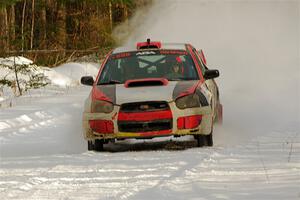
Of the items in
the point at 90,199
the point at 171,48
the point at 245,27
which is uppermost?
the point at 245,27

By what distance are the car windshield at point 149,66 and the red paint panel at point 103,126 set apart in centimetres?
101

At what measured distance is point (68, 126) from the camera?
1340cm

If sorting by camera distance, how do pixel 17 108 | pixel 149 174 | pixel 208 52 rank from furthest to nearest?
1. pixel 208 52
2. pixel 17 108
3. pixel 149 174

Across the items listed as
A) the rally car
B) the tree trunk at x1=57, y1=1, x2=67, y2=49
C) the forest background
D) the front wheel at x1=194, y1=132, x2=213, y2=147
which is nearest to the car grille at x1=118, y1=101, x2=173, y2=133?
the rally car

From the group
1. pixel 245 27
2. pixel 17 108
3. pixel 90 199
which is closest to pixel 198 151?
pixel 90 199

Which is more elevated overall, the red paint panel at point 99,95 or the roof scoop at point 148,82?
the roof scoop at point 148,82

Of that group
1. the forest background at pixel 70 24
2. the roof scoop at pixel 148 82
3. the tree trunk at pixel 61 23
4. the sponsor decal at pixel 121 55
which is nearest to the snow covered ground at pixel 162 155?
the roof scoop at pixel 148 82

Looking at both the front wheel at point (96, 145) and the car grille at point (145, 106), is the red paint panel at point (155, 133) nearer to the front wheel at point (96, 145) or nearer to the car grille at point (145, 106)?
the car grille at point (145, 106)

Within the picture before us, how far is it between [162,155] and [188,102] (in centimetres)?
119

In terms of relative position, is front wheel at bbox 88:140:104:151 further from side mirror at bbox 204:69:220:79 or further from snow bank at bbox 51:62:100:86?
snow bank at bbox 51:62:100:86

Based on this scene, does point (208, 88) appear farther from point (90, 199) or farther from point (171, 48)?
point (90, 199)

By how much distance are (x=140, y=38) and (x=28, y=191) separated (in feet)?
119

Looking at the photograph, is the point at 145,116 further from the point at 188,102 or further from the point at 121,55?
the point at 121,55

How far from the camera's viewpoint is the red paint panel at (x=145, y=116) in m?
9.80
